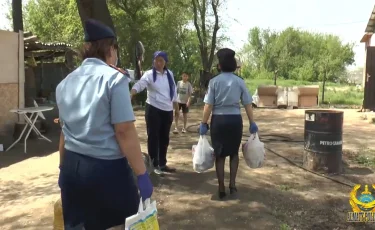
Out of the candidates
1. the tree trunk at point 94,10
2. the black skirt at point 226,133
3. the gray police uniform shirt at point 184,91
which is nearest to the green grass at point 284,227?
the black skirt at point 226,133

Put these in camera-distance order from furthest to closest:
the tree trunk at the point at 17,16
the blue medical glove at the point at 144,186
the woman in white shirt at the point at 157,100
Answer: the tree trunk at the point at 17,16, the woman in white shirt at the point at 157,100, the blue medical glove at the point at 144,186

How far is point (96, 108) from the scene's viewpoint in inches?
88.0

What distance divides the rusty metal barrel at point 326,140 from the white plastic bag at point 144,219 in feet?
14.4

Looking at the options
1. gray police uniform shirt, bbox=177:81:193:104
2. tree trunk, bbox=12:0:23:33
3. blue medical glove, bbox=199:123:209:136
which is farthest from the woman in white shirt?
tree trunk, bbox=12:0:23:33

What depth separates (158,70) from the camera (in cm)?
557

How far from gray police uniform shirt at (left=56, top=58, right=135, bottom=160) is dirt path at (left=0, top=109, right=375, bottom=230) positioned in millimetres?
2103

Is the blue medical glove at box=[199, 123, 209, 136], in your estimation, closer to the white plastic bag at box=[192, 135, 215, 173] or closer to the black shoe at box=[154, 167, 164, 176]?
the white plastic bag at box=[192, 135, 215, 173]

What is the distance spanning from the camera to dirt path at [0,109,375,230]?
4.38 meters

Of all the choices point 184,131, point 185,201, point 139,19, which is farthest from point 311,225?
point 139,19

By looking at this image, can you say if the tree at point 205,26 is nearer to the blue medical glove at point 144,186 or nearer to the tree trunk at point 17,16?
the tree trunk at point 17,16

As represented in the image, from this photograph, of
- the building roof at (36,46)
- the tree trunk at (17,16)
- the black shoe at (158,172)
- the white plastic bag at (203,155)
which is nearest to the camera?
the white plastic bag at (203,155)

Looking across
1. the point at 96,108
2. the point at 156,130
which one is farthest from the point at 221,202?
the point at 96,108

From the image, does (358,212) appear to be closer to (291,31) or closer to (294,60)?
(294,60)

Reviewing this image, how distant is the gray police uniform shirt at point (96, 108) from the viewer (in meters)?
2.23
